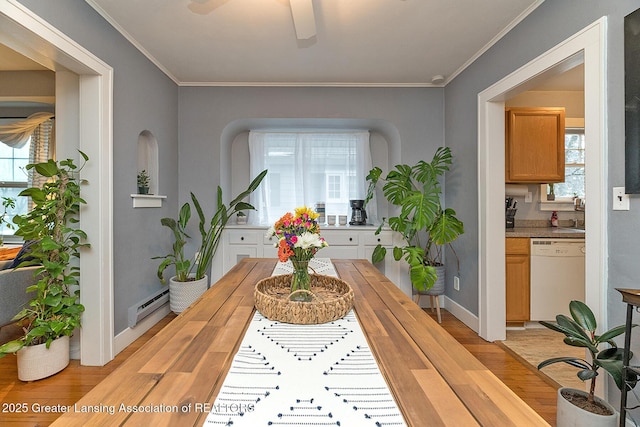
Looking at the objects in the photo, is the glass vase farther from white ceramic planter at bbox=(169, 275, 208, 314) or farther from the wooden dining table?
white ceramic planter at bbox=(169, 275, 208, 314)

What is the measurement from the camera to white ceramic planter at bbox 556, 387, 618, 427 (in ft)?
4.47

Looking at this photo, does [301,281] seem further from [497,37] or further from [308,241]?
[497,37]

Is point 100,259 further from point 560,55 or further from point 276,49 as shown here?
point 560,55

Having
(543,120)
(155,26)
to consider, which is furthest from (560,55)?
(155,26)

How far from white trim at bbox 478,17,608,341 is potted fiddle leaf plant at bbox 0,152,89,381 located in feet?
10.4

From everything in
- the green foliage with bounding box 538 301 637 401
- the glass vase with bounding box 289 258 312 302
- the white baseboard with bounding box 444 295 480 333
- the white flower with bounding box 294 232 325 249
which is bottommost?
the white baseboard with bounding box 444 295 480 333

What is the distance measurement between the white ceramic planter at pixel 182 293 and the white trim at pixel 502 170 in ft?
8.93

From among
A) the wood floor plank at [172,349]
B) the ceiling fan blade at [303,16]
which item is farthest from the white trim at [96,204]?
the wood floor plank at [172,349]

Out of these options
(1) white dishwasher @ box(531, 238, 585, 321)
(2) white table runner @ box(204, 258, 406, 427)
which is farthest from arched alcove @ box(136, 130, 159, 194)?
(1) white dishwasher @ box(531, 238, 585, 321)

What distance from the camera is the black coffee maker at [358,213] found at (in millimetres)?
3863

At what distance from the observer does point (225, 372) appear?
75 cm

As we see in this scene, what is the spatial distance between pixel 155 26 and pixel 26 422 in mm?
2728

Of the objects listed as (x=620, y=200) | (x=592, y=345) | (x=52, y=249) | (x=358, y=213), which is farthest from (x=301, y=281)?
(x=358, y=213)

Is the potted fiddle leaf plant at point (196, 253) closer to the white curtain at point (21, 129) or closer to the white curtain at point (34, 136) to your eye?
the white curtain at point (34, 136)
